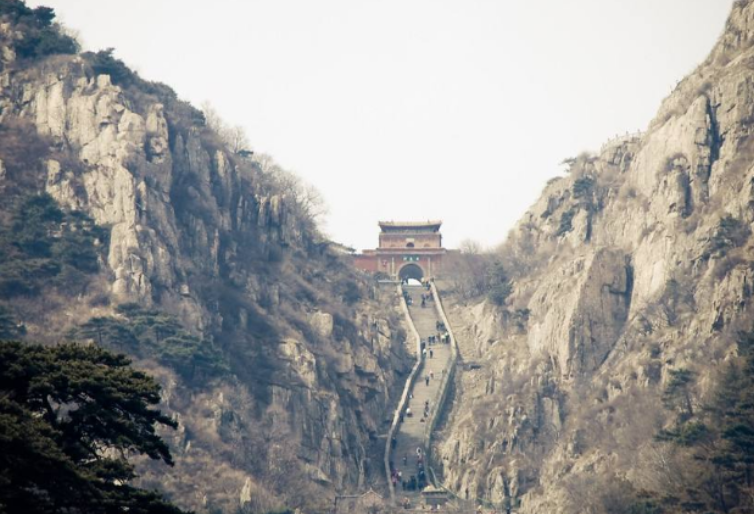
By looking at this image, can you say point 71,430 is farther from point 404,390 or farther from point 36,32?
point 36,32

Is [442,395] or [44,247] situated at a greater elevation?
A: [44,247]

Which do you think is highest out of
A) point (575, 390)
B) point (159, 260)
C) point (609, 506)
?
point (159, 260)

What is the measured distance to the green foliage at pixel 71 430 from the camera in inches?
1177

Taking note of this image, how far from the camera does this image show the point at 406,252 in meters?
122

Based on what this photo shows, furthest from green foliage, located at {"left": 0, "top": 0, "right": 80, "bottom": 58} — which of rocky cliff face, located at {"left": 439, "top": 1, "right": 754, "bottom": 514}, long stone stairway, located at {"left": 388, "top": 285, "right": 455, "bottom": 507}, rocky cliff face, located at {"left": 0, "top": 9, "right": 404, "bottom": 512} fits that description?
rocky cliff face, located at {"left": 439, "top": 1, "right": 754, "bottom": 514}

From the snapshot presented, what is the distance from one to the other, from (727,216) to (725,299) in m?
6.84

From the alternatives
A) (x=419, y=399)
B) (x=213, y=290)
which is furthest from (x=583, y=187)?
(x=213, y=290)

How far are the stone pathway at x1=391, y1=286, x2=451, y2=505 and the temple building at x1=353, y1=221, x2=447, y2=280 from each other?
14.1 meters

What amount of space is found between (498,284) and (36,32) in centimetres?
3643

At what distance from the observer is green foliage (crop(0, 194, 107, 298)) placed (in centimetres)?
7569

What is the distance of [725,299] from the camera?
76938 mm

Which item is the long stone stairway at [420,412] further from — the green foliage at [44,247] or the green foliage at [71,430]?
the green foliage at [71,430]

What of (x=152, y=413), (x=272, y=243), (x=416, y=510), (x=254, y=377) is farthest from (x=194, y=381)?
(x=152, y=413)

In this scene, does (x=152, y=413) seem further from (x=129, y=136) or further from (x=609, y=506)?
(x=129, y=136)
